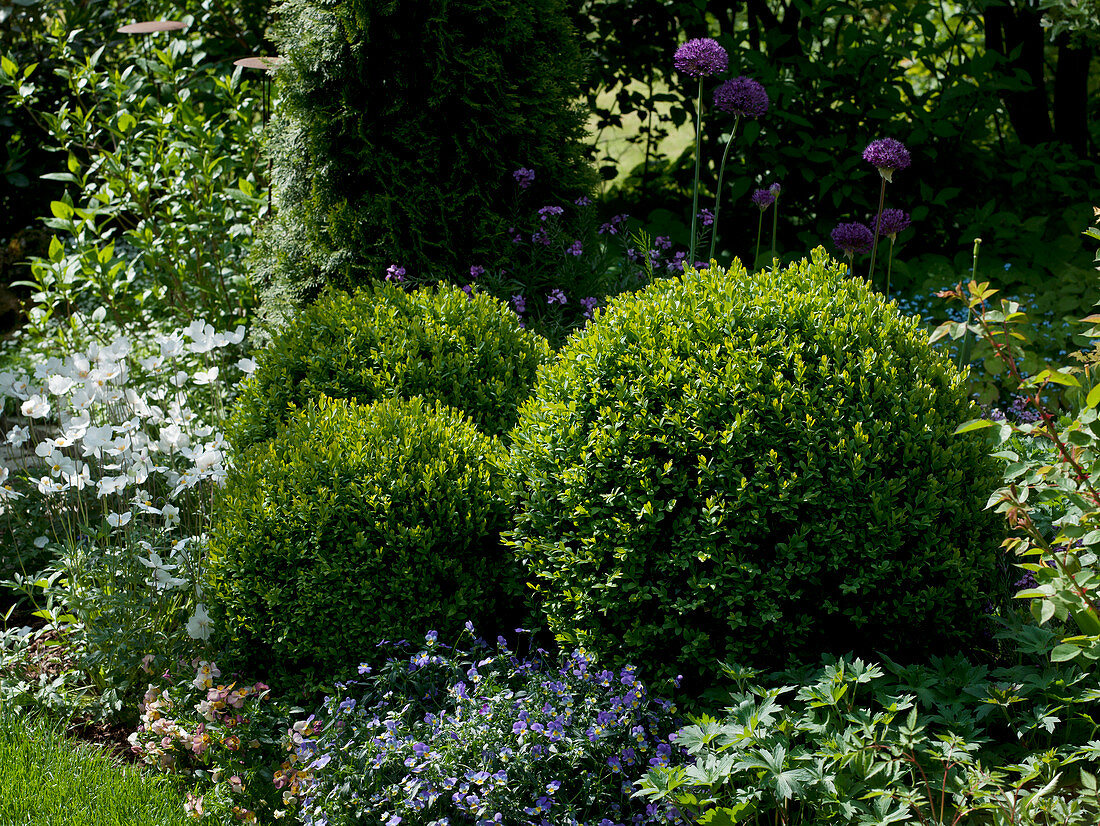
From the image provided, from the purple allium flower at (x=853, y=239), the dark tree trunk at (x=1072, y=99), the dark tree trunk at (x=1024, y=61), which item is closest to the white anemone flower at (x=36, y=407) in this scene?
the purple allium flower at (x=853, y=239)

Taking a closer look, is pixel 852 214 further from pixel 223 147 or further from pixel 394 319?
pixel 223 147

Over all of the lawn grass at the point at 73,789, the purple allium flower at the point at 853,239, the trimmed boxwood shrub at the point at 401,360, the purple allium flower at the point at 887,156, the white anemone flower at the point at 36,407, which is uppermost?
the purple allium flower at the point at 887,156

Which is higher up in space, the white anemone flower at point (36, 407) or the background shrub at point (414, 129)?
the background shrub at point (414, 129)

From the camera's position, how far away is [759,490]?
2.67 meters

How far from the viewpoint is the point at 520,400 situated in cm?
358

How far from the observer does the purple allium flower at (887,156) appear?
11.9 ft

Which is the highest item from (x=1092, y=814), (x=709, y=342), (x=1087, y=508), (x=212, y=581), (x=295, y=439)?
(x=709, y=342)

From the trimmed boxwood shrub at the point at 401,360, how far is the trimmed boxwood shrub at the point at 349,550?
0.47 meters

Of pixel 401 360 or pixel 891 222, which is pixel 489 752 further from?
pixel 891 222

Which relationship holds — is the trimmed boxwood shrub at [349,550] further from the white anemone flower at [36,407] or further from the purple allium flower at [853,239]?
the purple allium flower at [853,239]

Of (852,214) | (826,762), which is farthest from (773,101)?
(826,762)

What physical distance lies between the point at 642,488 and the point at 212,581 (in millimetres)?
1471

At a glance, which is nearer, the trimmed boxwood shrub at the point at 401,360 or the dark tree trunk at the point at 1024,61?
the trimmed boxwood shrub at the point at 401,360

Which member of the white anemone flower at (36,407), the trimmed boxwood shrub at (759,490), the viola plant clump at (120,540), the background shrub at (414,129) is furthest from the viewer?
the background shrub at (414,129)
